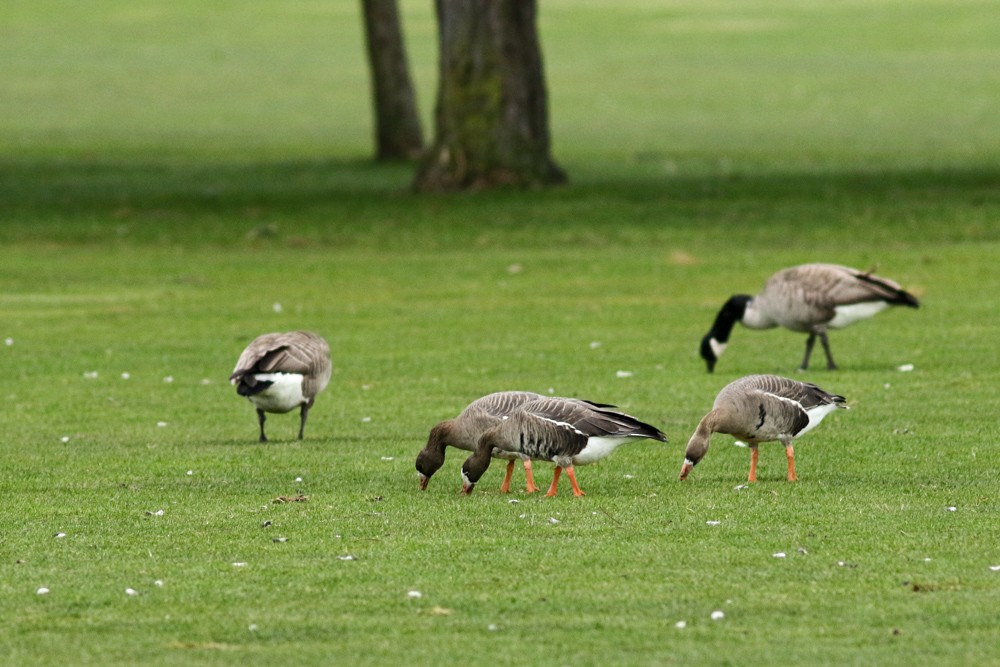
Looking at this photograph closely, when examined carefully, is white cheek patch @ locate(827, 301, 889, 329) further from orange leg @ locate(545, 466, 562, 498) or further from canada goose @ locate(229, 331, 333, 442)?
orange leg @ locate(545, 466, 562, 498)

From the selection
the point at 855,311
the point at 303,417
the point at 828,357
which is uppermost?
the point at 303,417

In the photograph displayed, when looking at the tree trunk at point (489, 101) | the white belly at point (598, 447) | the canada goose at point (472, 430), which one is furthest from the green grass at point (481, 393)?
the tree trunk at point (489, 101)

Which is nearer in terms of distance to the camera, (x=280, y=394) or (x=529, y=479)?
(x=529, y=479)

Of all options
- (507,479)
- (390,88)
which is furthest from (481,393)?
(390,88)

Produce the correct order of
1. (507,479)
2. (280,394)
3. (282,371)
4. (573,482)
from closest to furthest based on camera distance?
(573,482), (507,479), (282,371), (280,394)

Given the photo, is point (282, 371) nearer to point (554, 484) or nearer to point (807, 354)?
point (554, 484)

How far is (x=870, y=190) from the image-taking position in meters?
37.5

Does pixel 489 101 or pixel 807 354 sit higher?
pixel 807 354

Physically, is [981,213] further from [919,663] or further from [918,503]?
[919,663]

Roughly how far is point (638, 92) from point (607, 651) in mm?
66533

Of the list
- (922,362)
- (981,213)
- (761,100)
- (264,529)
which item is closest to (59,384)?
(264,529)

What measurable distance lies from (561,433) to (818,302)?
8.13 metres

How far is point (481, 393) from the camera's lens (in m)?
18.4

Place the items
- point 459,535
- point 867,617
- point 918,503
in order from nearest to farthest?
1. point 867,617
2. point 459,535
3. point 918,503
